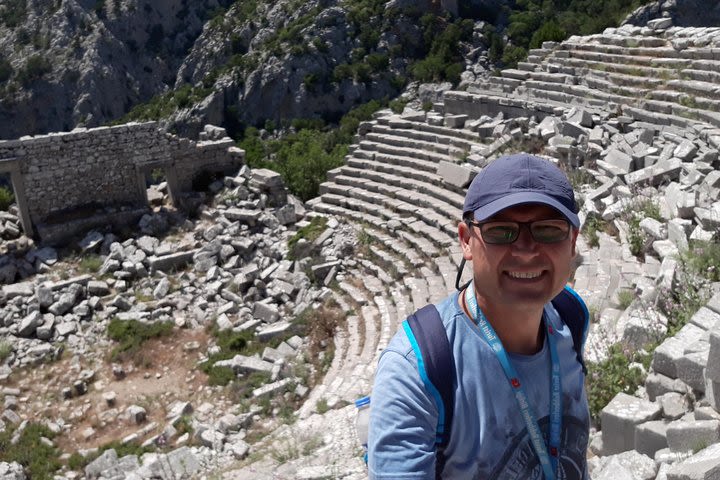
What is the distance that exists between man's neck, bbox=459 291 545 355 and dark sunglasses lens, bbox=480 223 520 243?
211 millimetres

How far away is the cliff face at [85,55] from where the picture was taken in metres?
51.2

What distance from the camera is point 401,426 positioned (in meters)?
2.00

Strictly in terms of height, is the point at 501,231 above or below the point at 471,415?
above

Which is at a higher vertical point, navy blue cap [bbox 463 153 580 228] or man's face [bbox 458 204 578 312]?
navy blue cap [bbox 463 153 580 228]

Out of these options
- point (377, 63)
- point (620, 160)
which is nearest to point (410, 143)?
point (620, 160)

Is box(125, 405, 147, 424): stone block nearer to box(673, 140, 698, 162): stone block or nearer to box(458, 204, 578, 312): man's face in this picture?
box(673, 140, 698, 162): stone block

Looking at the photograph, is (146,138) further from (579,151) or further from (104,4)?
(104,4)

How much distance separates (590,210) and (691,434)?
5.79 m

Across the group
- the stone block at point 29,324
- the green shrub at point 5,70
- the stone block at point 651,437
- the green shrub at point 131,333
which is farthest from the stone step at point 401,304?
the green shrub at point 5,70

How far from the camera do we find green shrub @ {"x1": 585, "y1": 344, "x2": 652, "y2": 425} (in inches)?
218

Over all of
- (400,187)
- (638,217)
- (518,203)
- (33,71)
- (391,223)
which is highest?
(518,203)

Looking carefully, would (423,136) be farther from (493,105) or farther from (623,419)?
(623,419)

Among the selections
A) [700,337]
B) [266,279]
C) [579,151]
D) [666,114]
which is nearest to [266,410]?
[266,279]

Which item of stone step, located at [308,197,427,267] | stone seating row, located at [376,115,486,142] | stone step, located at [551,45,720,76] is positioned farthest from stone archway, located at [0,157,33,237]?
stone step, located at [551,45,720,76]
